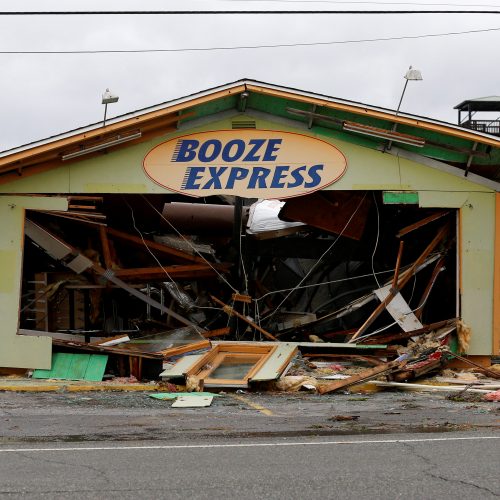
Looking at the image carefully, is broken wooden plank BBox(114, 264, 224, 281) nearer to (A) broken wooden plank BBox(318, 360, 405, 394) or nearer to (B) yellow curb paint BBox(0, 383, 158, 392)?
(B) yellow curb paint BBox(0, 383, 158, 392)

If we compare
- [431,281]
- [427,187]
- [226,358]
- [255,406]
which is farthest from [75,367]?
[427,187]

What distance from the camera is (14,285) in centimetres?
1641

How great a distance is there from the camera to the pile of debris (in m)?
16.9

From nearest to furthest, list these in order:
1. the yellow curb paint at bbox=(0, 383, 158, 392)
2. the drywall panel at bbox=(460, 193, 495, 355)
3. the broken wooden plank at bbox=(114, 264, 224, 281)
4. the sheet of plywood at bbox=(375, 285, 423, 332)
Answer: the yellow curb paint at bbox=(0, 383, 158, 392), the drywall panel at bbox=(460, 193, 495, 355), the sheet of plywood at bbox=(375, 285, 423, 332), the broken wooden plank at bbox=(114, 264, 224, 281)

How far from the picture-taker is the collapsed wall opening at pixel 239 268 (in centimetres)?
1823

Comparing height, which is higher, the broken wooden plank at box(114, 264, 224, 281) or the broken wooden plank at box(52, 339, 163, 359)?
the broken wooden plank at box(114, 264, 224, 281)

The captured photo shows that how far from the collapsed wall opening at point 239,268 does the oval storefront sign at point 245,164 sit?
5.42 ft

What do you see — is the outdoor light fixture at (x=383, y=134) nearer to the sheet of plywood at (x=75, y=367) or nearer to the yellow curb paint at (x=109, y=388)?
the yellow curb paint at (x=109, y=388)

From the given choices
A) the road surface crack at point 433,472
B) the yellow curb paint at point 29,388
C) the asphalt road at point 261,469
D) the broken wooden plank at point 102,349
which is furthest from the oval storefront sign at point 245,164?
the road surface crack at point 433,472

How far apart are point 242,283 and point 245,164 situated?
3.13 m

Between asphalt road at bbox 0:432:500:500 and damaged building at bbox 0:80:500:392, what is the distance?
6002 mm

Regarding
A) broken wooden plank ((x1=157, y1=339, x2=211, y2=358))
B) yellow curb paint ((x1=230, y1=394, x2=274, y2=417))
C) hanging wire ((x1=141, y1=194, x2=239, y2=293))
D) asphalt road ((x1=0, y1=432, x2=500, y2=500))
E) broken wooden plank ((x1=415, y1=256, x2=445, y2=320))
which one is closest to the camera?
asphalt road ((x1=0, y1=432, x2=500, y2=500))

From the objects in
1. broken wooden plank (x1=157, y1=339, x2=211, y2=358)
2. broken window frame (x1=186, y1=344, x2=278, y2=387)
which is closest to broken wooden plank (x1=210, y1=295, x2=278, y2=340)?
broken window frame (x1=186, y1=344, x2=278, y2=387)

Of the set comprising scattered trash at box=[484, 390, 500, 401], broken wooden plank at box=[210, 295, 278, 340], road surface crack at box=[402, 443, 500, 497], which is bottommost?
road surface crack at box=[402, 443, 500, 497]
